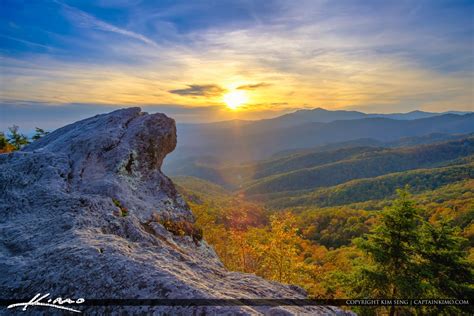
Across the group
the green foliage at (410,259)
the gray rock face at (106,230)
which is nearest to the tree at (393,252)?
the green foliage at (410,259)

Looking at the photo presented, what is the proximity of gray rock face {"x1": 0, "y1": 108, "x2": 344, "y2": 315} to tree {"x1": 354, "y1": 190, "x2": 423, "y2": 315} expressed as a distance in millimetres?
13650

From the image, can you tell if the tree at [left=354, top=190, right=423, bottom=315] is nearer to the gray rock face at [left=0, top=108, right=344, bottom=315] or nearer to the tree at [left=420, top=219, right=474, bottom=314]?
the tree at [left=420, top=219, right=474, bottom=314]

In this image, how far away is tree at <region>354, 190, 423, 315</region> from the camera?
1755cm

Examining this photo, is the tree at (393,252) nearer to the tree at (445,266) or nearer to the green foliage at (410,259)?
the green foliage at (410,259)

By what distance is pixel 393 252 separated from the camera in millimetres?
17562

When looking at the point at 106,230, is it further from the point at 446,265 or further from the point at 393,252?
the point at 446,265

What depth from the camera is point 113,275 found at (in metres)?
4.54

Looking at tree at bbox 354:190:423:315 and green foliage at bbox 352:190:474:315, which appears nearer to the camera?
green foliage at bbox 352:190:474:315

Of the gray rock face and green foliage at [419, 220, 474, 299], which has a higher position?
the gray rock face

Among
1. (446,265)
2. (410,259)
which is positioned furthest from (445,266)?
(410,259)

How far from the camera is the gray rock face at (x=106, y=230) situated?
14.7 feet

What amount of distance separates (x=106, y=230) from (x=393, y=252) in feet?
58.1
